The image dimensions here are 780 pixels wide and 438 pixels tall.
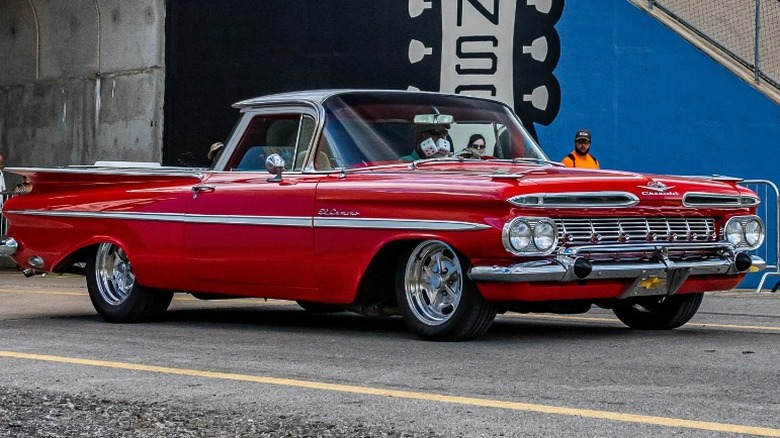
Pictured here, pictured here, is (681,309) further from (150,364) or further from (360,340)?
(150,364)

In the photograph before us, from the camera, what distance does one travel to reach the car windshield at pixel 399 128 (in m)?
9.51

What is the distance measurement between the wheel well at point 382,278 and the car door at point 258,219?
1.29 feet

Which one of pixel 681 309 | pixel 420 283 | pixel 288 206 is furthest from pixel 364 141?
pixel 681 309

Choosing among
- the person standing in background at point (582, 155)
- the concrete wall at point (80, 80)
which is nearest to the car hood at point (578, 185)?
the person standing in background at point (582, 155)

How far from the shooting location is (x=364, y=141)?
9.55m

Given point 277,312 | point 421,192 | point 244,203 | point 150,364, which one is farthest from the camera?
point 277,312

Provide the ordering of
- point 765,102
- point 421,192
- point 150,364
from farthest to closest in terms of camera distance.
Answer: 1. point 765,102
2. point 421,192
3. point 150,364

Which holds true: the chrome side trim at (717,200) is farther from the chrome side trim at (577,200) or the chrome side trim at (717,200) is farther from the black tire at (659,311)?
the black tire at (659,311)

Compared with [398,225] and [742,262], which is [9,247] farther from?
[742,262]

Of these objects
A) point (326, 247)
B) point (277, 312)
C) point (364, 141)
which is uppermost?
point (364, 141)

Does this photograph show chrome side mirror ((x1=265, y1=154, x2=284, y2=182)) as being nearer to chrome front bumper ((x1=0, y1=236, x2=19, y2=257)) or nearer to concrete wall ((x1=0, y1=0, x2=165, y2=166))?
chrome front bumper ((x1=0, y1=236, x2=19, y2=257))

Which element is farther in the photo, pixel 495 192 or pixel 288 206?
pixel 288 206

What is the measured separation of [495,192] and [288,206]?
1.79 metres

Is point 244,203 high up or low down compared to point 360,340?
up
